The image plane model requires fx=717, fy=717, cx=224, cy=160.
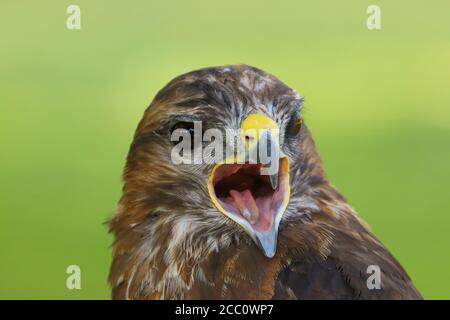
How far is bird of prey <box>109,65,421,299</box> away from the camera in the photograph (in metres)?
1.39

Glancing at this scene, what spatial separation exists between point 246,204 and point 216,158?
107 mm

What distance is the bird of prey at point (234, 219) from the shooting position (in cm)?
139

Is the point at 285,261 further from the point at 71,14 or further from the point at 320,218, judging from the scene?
the point at 71,14

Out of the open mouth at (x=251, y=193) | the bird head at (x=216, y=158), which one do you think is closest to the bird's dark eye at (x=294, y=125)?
the bird head at (x=216, y=158)

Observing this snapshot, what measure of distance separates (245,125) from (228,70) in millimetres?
168

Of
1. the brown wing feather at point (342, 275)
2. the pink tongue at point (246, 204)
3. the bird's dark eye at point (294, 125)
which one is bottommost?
the brown wing feather at point (342, 275)

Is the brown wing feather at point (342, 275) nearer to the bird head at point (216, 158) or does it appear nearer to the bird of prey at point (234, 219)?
the bird of prey at point (234, 219)

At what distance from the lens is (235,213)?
1368mm

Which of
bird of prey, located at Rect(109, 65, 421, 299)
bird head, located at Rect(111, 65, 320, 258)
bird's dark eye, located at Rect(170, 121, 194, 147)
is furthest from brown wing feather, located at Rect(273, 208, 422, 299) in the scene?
bird's dark eye, located at Rect(170, 121, 194, 147)

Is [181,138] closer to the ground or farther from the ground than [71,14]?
closer to the ground

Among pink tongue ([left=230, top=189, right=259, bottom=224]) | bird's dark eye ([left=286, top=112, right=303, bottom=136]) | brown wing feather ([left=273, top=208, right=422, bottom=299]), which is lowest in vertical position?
brown wing feather ([left=273, top=208, right=422, bottom=299])

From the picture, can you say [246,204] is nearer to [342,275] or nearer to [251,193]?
[251,193]

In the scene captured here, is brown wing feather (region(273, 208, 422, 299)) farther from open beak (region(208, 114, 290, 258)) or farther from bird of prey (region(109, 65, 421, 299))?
open beak (region(208, 114, 290, 258))
